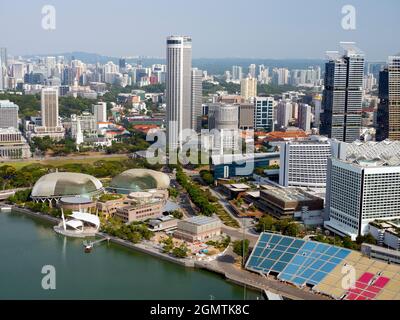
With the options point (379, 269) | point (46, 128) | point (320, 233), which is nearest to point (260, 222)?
point (320, 233)

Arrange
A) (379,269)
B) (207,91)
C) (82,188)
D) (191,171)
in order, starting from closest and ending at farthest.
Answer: (379,269) → (82,188) → (191,171) → (207,91)

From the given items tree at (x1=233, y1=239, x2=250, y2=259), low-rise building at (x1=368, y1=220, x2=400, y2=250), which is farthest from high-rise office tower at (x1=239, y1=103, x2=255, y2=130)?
tree at (x1=233, y1=239, x2=250, y2=259)

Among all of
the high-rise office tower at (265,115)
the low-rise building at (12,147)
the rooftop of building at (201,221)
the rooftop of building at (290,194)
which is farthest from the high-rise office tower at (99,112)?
the rooftop of building at (201,221)

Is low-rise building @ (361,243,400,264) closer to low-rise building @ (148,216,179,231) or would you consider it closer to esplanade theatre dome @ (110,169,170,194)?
low-rise building @ (148,216,179,231)

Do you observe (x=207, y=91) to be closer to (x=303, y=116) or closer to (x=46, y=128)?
(x=303, y=116)

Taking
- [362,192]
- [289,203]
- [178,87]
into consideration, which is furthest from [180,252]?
[178,87]

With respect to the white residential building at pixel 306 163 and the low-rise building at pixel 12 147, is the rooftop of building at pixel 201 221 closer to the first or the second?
the white residential building at pixel 306 163
